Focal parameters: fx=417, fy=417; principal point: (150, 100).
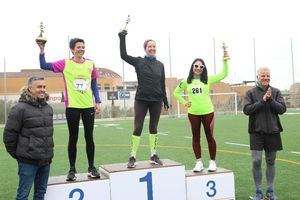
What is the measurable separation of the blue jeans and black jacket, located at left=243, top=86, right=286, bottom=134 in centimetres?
251

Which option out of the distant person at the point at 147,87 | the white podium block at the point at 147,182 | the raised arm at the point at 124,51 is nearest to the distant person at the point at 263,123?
the white podium block at the point at 147,182

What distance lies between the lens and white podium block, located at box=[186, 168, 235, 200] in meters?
5.11

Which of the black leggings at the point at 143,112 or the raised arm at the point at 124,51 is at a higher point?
the raised arm at the point at 124,51

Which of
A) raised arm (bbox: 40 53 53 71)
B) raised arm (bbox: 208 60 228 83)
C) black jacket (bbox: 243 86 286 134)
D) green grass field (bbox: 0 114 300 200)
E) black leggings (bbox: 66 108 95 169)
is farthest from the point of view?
green grass field (bbox: 0 114 300 200)

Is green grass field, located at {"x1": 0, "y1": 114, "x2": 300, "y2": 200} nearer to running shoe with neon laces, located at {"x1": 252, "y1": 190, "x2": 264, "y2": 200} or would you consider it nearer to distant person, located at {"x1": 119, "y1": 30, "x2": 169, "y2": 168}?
running shoe with neon laces, located at {"x1": 252, "y1": 190, "x2": 264, "y2": 200}

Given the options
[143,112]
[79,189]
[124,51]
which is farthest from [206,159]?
[79,189]

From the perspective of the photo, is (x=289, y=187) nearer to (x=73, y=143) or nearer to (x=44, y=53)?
(x=73, y=143)

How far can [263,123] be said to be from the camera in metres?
5.09

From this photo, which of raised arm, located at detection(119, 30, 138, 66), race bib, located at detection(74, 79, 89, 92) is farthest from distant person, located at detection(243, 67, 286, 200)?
race bib, located at detection(74, 79, 89, 92)

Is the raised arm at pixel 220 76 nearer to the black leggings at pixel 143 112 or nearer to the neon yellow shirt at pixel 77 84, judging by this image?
the black leggings at pixel 143 112

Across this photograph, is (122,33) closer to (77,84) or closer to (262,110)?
(77,84)

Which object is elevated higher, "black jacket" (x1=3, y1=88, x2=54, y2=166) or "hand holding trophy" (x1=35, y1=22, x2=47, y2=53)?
"hand holding trophy" (x1=35, y1=22, x2=47, y2=53)

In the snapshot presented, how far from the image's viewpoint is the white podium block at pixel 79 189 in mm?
4543

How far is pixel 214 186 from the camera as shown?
5.15 meters
